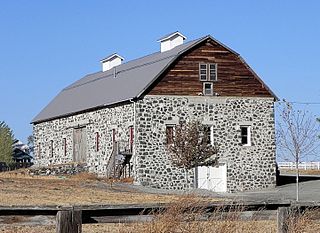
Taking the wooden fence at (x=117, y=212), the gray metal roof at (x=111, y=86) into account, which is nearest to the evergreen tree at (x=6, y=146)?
the gray metal roof at (x=111, y=86)

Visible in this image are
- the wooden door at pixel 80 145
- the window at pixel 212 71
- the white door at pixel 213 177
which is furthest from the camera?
the wooden door at pixel 80 145

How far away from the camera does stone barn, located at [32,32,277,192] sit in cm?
4319

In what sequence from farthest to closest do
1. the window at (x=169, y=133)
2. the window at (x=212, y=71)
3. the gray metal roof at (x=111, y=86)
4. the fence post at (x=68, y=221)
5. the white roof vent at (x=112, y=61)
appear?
the white roof vent at (x=112, y=61)
the window at (x=212, y=71)
the gray metal roof at (x=111, y=86)
the window at (x=169, y=133)
the fence post at (x=68, y=221)

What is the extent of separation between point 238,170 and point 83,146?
1156 cm

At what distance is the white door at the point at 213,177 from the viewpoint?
44.2 metres

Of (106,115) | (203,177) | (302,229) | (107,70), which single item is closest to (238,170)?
(203,177)

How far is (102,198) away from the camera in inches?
1068

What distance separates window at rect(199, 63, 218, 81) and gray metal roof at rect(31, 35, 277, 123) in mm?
1372

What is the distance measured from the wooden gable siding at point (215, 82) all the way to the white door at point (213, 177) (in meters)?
4.41

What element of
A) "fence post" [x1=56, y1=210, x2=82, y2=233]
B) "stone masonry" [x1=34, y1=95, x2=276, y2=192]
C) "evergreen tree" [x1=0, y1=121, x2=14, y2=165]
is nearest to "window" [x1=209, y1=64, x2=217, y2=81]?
"stone masonry" [x1=34, y1=95, x2=276, y2=192]

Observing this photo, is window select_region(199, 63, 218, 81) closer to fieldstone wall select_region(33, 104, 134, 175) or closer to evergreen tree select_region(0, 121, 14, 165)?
fieldstone wall select_region(33, 104, 134, 175)

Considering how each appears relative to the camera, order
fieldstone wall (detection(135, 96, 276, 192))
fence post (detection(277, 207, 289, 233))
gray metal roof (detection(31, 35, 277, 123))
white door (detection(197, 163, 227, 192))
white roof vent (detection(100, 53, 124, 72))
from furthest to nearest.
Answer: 1. white roof vent (detection(100, 53, 124, 72))
2. gray metal roof (detection(31, 35, 277, 123))
3. white door (detection(197, 163, 227, 192))
4. fieldstone wall (detection(135, 96, 276, 192))
5. fence post (detection(277, 207, 289, 233))

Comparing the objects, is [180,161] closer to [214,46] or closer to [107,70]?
[214,46]

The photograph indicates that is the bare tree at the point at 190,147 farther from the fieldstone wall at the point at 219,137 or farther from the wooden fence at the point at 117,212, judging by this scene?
the wooden fence at the point at 117,212
